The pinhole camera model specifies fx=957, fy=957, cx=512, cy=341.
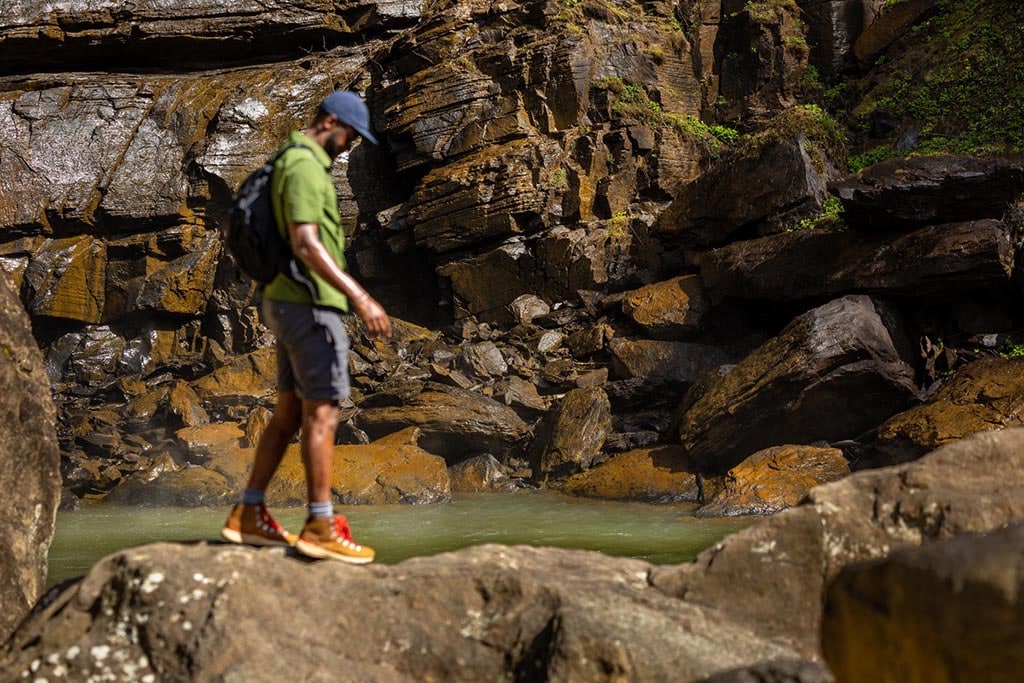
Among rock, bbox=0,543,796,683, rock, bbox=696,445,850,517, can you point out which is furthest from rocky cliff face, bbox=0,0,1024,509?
rock, bbox=0,543,796,683

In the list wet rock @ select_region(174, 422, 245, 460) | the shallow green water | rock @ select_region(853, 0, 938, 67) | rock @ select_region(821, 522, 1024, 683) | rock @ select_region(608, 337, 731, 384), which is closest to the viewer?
rock @ select_region(821, 522, 1024, 683)

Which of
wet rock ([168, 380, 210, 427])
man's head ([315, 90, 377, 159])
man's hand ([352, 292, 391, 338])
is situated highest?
man's head ([315, 90, 377, 159])

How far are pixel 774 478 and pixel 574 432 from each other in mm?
3772

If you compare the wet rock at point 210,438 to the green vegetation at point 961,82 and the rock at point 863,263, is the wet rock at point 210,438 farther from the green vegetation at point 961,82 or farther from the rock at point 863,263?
the green vegetation at point 961,82

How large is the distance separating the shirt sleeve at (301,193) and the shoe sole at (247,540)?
1.42m

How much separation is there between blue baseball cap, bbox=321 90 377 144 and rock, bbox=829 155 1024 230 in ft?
36.7

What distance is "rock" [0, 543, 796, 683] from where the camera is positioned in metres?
3.47

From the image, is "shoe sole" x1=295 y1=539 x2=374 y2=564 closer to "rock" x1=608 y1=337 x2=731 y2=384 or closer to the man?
the man

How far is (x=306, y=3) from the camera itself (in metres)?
23.4

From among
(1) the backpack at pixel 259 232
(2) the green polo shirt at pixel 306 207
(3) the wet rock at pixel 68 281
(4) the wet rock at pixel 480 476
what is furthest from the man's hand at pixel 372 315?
(3) the wet rock at pixel 68 281

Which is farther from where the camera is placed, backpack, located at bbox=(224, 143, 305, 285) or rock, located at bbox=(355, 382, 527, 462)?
rock, located at bbox=(355, 382, 527, 462)

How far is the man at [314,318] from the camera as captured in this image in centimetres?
405

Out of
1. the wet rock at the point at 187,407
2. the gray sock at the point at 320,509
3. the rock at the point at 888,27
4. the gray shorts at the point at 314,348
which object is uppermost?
the rock at the point at 888,27

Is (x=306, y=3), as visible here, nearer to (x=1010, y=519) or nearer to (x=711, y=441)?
(x=711, y=441)
